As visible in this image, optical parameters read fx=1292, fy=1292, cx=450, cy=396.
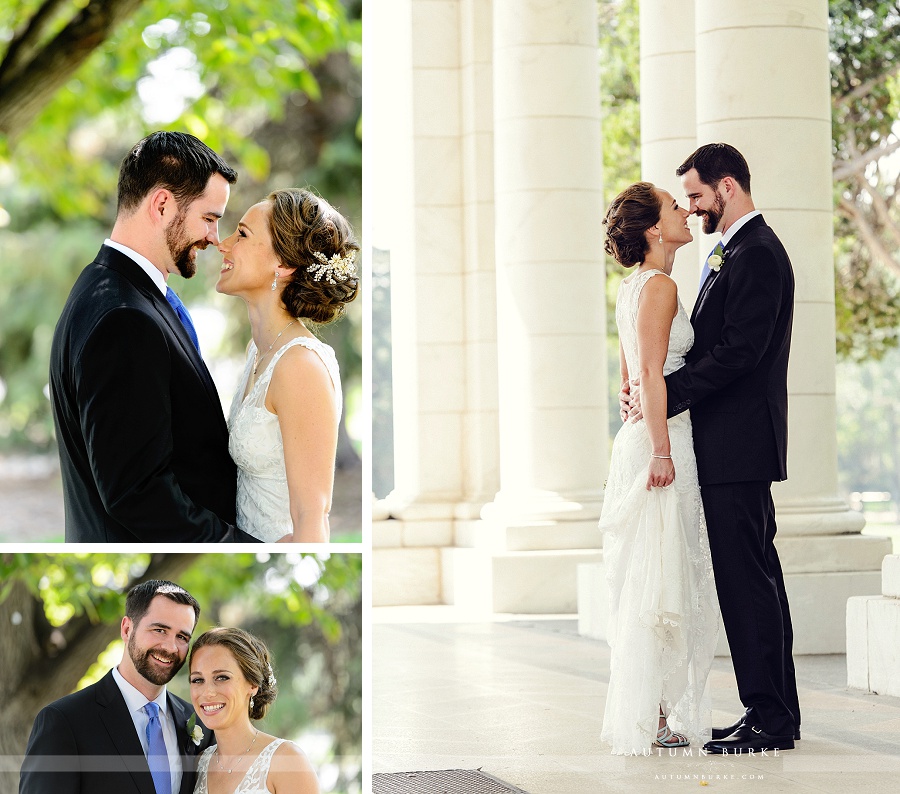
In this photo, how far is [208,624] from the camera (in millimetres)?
4461

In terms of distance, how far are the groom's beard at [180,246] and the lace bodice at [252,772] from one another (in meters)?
1.59

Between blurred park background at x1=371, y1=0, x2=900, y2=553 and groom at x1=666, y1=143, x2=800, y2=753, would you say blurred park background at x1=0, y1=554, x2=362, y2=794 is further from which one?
blurred park background at x1=371, y1=0, x2=900, y2=553

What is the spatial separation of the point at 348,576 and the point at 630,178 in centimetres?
3162

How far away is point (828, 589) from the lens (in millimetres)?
13117

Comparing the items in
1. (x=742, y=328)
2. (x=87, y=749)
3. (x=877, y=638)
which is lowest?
(x=877, y=638)

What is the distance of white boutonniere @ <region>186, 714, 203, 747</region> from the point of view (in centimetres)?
431

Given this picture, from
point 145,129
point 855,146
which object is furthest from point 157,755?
point 855,146

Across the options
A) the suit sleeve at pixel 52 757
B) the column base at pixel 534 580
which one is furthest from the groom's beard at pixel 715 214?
the column base at pixel 534 580

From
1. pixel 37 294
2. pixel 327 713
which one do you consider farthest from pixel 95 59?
pixel 327 713

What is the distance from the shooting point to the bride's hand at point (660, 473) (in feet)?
27.3

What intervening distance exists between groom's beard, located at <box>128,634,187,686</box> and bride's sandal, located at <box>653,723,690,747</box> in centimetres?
481

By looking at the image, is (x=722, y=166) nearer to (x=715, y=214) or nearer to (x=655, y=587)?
(x=715, y=214)

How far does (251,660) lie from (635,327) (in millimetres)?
4822

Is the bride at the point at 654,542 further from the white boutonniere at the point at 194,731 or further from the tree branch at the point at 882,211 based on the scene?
the tree branch at the point at 882,211
